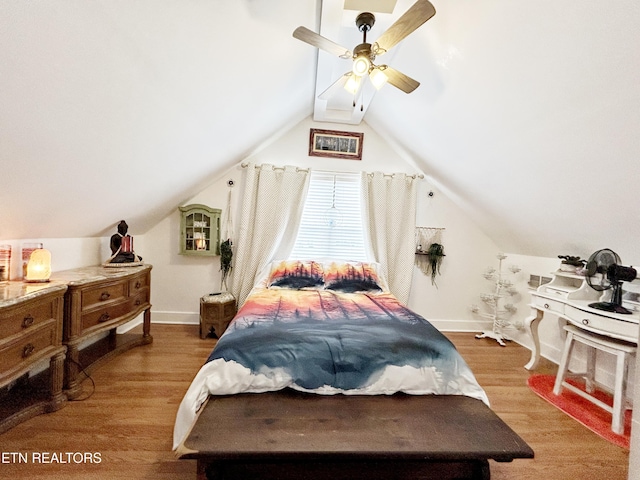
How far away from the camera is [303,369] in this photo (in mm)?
1596

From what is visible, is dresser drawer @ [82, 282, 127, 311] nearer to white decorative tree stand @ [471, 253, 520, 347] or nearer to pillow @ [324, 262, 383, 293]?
pillow @ [324, 262, 383, 293]

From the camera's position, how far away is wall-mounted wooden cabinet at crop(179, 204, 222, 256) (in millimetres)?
3510

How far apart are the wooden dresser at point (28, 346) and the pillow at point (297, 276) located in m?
1.70

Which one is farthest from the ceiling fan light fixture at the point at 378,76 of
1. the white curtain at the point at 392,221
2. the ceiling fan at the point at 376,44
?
the white curtain at the point at 392,221

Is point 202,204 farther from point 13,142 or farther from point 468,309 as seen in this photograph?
point 468,309

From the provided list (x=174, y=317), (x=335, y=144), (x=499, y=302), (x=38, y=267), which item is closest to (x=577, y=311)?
(x=499, y=302)

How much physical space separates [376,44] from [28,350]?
8.88ft

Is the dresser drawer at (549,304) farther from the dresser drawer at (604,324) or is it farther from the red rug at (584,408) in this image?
the red rug at (584,408)

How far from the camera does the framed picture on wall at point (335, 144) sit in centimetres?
375

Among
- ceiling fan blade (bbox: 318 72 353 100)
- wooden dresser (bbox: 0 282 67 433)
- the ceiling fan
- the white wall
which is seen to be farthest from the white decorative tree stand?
wooden dresser (bbox: 0 282 67 433)

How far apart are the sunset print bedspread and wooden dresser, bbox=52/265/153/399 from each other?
1149 mm

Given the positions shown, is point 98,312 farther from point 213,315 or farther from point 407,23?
point 407,23

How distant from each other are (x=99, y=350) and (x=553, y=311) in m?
4.11

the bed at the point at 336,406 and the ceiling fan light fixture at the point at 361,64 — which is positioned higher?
the ceiling fan light fixture at the point at 361,64
